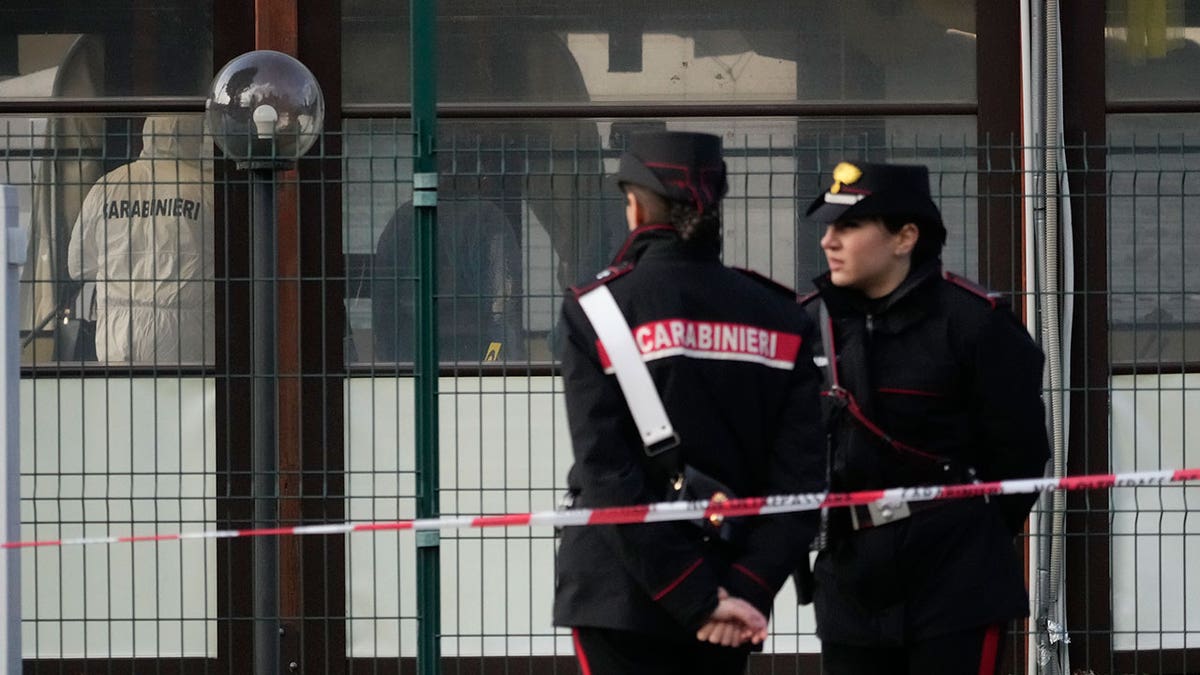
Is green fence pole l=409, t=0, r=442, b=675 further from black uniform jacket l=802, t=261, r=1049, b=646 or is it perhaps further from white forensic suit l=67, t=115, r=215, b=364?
white forensic suit l=67, t=115, r=215, b=364

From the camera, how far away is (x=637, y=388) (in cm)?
363

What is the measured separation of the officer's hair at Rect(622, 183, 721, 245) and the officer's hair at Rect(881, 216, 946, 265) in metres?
0.64

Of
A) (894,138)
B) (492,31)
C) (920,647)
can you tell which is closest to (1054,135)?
(894,138)

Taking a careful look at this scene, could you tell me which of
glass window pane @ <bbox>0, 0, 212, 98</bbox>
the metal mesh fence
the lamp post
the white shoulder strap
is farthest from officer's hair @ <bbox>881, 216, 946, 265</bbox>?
glass window pane @ <bbox>0, 0, 212, 98</bbox>

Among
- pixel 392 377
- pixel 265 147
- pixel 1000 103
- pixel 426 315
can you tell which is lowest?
pixel 392 377

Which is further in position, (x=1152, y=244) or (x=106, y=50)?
(x=106, y=50)

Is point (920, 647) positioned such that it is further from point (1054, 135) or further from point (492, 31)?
point (492, 31)

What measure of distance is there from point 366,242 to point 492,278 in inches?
21.0

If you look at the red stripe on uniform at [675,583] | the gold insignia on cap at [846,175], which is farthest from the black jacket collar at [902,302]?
the red stripe on uniform at [675,583]

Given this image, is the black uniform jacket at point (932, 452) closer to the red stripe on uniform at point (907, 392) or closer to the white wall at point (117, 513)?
the red stripe on uniform at point (907, 392)

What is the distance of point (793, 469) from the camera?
149 inches

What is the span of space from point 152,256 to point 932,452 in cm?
403

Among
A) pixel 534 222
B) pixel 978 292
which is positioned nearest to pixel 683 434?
pixel 978 292

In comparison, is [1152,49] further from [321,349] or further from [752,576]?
[752,576]
